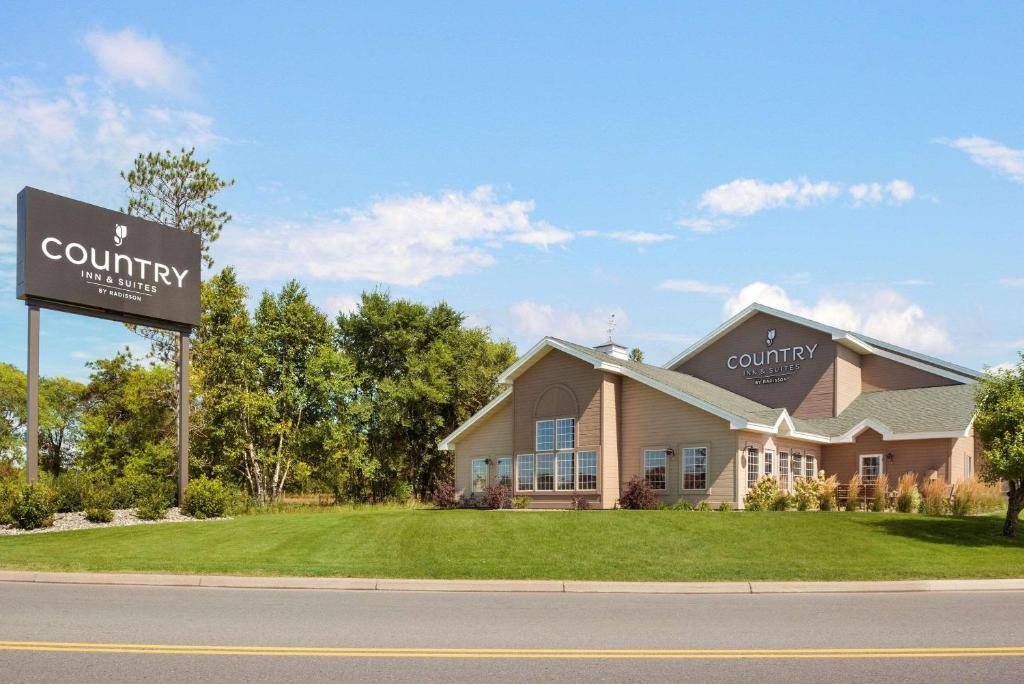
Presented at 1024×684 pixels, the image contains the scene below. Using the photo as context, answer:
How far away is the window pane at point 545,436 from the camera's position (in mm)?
34156

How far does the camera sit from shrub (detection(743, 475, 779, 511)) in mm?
28938

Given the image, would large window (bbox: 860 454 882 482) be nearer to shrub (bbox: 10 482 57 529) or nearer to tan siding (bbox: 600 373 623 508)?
tan siding (bbox: 600 373 623 508)

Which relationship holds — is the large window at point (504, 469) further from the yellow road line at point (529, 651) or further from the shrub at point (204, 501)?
the yellow road line at point (529, 651)

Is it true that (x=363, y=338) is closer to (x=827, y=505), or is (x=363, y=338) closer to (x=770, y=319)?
(x=770, y=319)

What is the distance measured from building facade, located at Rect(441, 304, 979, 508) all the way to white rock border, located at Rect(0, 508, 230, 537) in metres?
13.1

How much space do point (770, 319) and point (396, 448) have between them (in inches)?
1028

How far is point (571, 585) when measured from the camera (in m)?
14.8

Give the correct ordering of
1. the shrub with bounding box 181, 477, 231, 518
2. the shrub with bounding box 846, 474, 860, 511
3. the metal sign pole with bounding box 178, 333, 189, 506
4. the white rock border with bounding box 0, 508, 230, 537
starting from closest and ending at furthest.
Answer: the white rock border with bounding box 0, 508, 230, 537 → the shrub with bounding box 846, 474, 860, 511 → the shrub with bounding box 181, 477, 231, 518 → the metal sign pole with bounding box 178, 333, 189, 506

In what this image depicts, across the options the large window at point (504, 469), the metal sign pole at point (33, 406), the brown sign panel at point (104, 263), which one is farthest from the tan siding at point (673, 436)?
the metal sign pole at point (33, 406)

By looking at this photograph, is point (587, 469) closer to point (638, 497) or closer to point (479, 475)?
point (638, 497)

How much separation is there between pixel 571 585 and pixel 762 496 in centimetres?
1608

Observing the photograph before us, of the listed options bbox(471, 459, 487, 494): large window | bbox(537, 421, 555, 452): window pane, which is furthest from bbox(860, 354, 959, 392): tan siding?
bbox(471, 459, 487, 494): large window

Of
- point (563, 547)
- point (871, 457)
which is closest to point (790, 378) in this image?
point (871, 457)

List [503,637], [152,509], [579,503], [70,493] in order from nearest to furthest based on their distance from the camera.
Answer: [503,637], [152,509], [70,493], [579,503]
